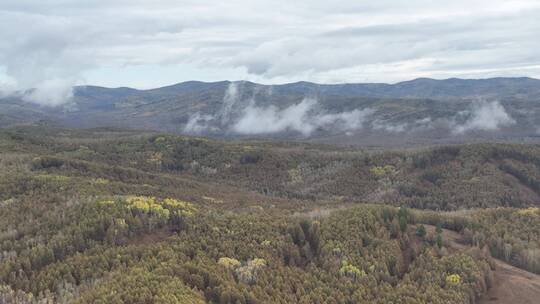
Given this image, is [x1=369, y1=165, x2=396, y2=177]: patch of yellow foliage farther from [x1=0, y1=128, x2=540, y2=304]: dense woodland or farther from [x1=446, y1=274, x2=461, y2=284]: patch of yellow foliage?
[x1=446, y1=274, x2=461, y2=284]: patch of yellow foliage

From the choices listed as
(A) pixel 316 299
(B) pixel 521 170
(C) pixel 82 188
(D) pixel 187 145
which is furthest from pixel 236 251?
(D) pixel 187 145

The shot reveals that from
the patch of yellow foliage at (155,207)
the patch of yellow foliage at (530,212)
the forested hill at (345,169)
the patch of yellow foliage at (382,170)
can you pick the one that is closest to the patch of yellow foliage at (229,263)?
the patch of yellow foliage at (155,207)

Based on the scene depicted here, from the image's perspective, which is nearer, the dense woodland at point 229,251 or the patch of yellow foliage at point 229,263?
the dense woodland at point 229,251

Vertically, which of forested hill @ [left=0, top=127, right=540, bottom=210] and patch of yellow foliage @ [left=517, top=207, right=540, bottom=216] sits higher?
patch of yellow foliage @ [left=517, top=207, right=540, bottom=216]

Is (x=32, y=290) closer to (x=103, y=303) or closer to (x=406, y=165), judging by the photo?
(x=103, y=303)

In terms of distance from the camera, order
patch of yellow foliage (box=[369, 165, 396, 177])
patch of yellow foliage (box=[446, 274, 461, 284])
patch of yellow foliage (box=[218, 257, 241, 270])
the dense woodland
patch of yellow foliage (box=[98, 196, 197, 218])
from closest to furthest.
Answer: the dense woodland < patch of yellow foliage (box=[218, 257, 241, 270]) < patch of yellow foliage (box=[446, 274, 461, 284]) < patch of yellow foliage (box=[98, 196, 197, 218]) < patch of yellow foliage (box=[369, 165, 396, 177])

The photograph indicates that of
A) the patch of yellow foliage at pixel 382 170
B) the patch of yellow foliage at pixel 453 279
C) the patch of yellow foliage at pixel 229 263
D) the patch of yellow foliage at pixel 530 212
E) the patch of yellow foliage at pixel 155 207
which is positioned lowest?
the patch of yellow foliage at pixel 382 170

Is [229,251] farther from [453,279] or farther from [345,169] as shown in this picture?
[345,169]

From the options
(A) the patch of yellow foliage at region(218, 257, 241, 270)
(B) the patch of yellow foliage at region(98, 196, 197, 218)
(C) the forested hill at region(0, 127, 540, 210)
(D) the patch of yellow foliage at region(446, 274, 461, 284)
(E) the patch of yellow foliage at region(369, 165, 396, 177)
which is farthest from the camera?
(E) the patch of yellow foliage at region(369, 165, 396, 177)

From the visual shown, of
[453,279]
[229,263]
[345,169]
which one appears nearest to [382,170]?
[345,169]

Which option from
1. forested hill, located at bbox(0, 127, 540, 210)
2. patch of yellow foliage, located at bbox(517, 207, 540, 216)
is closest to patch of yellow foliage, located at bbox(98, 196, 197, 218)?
patch of yellow foliage, located at bbox(517, 207, 540, 216)

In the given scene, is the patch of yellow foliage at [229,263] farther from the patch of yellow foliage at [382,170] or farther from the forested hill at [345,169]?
the patch of yellow foliage at [382,170]
